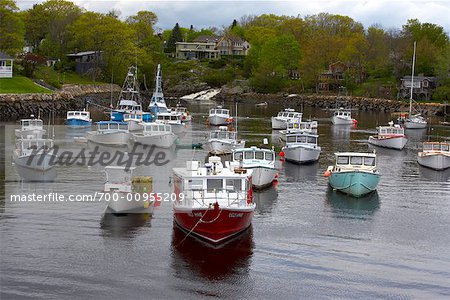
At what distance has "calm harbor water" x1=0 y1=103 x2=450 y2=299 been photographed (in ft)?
80.9

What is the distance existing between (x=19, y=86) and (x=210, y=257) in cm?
8508

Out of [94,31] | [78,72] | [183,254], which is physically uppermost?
[94,31]

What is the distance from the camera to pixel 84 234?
1209 inches

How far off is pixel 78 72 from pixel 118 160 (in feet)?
318

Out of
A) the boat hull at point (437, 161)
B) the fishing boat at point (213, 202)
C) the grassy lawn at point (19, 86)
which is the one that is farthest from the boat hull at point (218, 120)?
the fishing boat at point (213, 202)

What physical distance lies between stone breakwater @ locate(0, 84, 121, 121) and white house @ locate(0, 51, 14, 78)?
749 centimetres

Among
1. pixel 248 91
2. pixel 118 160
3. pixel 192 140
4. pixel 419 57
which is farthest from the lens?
pixel 248 91

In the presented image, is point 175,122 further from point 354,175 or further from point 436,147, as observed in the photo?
point 354,175

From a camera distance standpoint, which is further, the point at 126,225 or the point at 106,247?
the point at 126,225

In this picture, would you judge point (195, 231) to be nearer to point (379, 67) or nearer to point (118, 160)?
point (118, 160)

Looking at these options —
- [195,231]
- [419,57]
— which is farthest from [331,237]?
[419,57]

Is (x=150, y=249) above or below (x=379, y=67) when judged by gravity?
below

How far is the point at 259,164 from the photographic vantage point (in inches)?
1686

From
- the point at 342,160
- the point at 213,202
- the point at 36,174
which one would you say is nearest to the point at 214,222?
the point at 213,202
